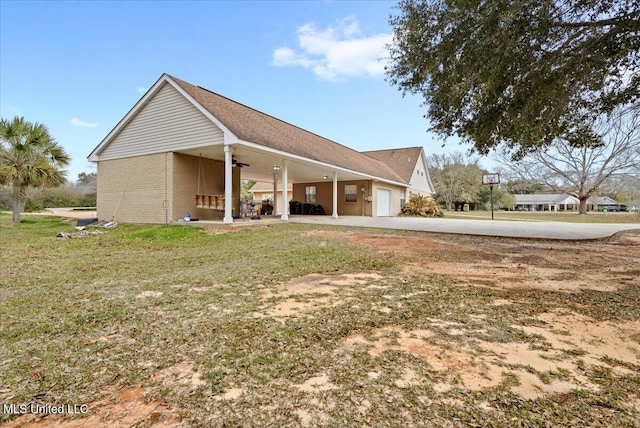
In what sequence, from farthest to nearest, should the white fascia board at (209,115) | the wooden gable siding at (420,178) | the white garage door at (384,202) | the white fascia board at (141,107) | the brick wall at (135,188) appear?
the wooden gable siding at (420,178)
the white garage door at (384,202)
the brick wall at (135,188)
the white fascia board at (141,107)
the white fascia board at (209,115)

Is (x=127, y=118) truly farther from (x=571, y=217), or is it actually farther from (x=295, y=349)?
(x=571, y=217)

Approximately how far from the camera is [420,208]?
23.5 m

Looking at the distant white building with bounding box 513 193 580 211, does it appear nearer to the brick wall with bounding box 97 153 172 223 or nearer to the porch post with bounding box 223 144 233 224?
the porch post with bounding box 223 144 233 224

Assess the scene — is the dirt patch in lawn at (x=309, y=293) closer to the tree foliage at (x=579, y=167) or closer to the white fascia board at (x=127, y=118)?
the white fascia board at (x=127, y=118)

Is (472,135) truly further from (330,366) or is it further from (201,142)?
(201,142)

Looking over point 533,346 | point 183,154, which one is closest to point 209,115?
point 183,154

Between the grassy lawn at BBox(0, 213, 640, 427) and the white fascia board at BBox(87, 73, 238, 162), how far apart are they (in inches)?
256

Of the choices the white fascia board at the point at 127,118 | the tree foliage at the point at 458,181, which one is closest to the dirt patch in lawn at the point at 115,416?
the white fascia board at the point at 127,118

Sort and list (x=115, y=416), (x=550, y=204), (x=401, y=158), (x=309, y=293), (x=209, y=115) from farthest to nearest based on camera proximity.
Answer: (x=550, y=204), (x=401, y=158), (x=209, y=115), (x=309, y=293), (x=115, y=416)

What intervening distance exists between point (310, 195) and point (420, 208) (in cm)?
851

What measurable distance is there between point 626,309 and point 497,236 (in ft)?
21.3

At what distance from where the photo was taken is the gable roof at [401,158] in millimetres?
26034

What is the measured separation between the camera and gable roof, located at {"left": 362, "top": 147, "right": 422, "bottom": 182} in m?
26.0

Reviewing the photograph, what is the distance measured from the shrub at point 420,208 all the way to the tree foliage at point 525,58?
1690 cm
